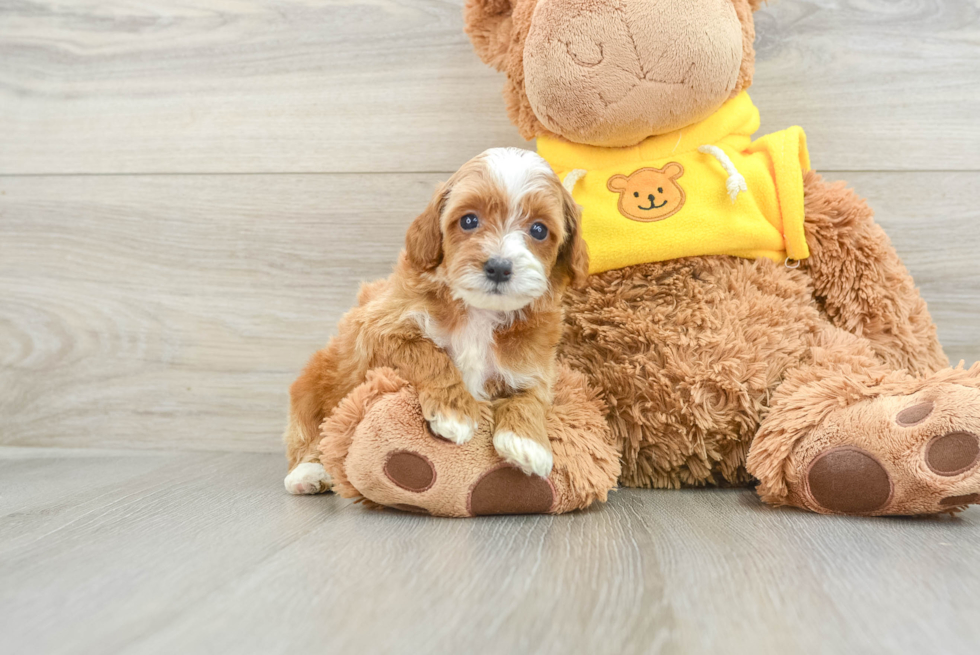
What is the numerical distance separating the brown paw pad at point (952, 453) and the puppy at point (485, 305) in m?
0.53

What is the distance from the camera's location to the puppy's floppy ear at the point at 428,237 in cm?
110

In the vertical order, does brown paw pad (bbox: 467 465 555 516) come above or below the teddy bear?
below

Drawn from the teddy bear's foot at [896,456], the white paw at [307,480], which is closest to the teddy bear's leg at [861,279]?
the teddy bear's foot at [896,456]

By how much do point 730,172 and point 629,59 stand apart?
260 mm

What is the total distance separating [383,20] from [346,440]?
1.07 m

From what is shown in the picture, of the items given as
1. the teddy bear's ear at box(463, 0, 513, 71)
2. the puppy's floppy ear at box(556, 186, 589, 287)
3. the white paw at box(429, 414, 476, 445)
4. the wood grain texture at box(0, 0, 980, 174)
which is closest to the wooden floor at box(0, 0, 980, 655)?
the wood grain texture at box(0, 0, 980, 174)

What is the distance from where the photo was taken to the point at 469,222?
3.51 feet

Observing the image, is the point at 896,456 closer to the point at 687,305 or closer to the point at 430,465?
the point at 687,305

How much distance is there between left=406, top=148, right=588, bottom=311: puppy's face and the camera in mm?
1011

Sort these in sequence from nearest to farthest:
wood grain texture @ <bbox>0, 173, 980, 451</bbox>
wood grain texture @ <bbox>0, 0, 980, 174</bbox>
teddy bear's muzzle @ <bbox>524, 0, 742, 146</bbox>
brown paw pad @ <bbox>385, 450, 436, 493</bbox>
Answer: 1. brown paw pad @ <bbox>385, 450, 436, 493</bbox>
2. teddy bear's muzzle @ <bbox>524, 0, 742, 146</bbox>
3. wood grain texture @ <bbox>0, 0, 980, 174</bbox>
4. wood grain texture @ <bbox>0, 173, 980, 451</bbox>

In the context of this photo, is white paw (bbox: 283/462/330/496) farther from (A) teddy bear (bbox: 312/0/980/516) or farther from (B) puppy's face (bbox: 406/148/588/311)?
(B) puppy's face (bbox: 406/148/588/311)

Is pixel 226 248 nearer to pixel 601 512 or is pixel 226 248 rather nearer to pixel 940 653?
pixel 601 512

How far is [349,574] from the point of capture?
0.85 meters

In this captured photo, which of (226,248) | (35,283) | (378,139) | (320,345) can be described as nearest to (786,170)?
(378,139)
